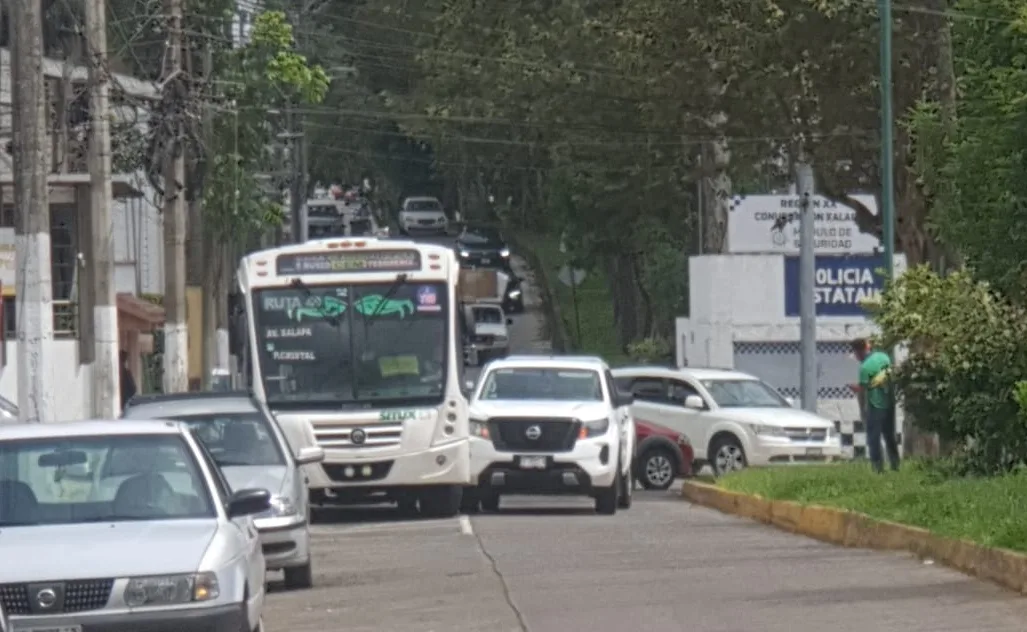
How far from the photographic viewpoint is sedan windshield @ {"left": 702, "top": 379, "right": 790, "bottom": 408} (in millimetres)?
32059

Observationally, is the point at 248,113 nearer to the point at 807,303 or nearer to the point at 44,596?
the point at 807,303

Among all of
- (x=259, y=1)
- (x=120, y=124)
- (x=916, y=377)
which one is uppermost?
(x=259, y=1)

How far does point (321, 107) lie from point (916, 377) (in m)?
50.3

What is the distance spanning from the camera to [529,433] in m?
24.9

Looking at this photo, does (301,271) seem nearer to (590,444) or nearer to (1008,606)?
(590,444)

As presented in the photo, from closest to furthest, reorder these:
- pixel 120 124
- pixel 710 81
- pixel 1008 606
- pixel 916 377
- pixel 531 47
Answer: pixel 1008 606, pixel 916 377, pixel 710 81, pixel 120 124, pixel 531 47

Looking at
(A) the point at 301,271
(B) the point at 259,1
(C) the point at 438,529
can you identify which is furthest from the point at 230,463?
(B) the point at 259,1

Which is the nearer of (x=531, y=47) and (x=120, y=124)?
(x=120, y=124)

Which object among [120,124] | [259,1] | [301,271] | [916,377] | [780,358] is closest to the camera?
[916,377]

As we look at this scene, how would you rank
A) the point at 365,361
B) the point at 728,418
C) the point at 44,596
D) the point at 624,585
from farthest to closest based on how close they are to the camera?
the point at 728,418
the point at 365,361
the point at 624,585
the point at 44,596

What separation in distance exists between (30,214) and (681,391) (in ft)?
36.7

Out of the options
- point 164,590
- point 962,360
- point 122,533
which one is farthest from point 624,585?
point 962,360

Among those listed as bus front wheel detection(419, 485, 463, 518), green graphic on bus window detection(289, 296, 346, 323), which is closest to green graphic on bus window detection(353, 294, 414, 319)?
green graphic on bus window detection(289, 296, 346, 323)

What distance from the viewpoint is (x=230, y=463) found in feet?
54.7
